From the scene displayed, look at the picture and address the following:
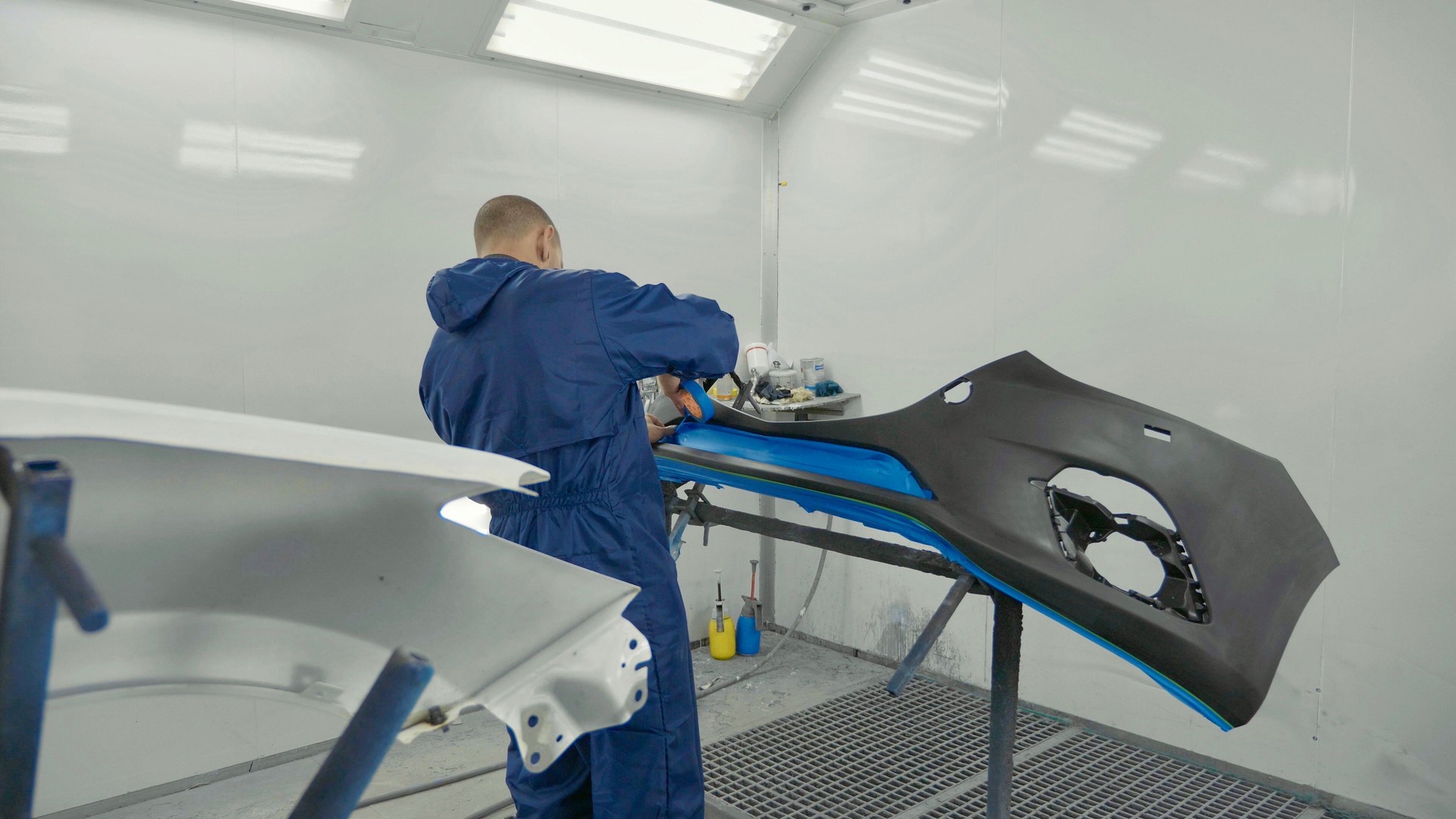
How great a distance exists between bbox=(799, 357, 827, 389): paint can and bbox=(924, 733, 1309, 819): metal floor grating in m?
1.67

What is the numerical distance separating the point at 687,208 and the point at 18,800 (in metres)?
3.24

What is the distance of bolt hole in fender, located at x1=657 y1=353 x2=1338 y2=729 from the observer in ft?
4.10

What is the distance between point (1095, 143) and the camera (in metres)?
2.68

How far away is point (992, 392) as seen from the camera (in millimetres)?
1574

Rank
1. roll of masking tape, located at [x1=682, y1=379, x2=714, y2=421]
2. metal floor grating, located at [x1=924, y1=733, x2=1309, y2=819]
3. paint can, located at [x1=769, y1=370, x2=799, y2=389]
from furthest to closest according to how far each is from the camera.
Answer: paint can, located at [x1=769, y1=370, x2=799, y2=389] < metal floor grating, located at [x1=924, y1=733, x2=1309, y2=819] < roll of masking tape, located at [x1=682, y1=379, x2=714, y2=421]

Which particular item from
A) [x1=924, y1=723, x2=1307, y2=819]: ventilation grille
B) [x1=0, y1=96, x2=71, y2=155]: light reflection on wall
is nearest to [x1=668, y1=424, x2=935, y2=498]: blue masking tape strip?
[x1=924, y1=723, x2=1307, y2=819]: ventilation grille

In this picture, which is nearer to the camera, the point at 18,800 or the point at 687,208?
the point at 18,800

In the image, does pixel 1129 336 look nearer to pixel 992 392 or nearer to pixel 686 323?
pixel 992 392

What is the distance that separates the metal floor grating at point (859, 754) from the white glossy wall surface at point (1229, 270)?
0.27 metres

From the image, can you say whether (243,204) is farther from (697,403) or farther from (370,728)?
(370,728)

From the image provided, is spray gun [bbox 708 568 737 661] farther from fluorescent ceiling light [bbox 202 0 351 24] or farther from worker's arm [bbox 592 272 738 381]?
fluorescent ceiling light [bbox 202 0 351 24]

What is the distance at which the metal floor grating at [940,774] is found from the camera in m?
2.22

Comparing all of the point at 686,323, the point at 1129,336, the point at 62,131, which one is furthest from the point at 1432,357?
the point at 62,131

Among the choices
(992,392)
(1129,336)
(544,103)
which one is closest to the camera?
(992,392)
